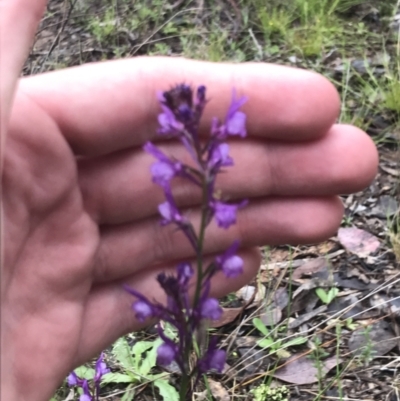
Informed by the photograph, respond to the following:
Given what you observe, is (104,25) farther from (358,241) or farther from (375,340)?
(375,340)

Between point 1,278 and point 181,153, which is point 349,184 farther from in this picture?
point 1,278

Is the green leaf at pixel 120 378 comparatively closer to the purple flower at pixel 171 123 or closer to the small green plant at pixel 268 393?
A: the small green plant at pixel 268 393

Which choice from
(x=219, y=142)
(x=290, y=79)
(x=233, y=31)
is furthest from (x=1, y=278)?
(x=233, y=31)

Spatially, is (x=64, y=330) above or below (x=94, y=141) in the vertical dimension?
below

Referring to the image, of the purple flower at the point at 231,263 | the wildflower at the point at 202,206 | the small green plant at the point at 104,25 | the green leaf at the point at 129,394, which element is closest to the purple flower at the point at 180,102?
the wildflower at the point at 202,206

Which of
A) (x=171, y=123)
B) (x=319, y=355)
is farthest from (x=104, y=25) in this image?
(x=171, y=123)

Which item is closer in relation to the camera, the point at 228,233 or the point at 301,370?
the point at 228,233

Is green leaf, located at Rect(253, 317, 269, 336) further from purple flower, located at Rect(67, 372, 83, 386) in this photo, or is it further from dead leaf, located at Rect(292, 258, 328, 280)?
purple flower, located at Rect(67, 372, 83, 386)
